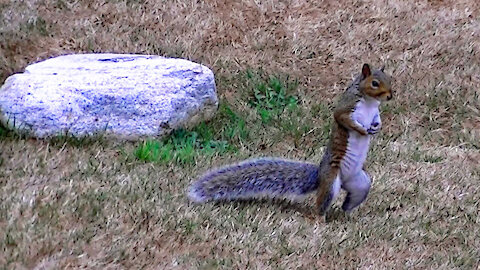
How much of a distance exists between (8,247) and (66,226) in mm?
368

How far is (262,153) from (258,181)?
1.49m

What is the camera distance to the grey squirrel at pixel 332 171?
4590mm

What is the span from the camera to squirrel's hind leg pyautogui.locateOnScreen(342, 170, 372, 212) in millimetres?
4725

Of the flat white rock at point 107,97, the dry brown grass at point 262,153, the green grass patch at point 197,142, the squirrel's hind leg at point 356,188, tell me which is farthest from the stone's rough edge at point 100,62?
the squirrel's hind leg at point 356,188

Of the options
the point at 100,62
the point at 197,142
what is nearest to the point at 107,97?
the point at 100,62

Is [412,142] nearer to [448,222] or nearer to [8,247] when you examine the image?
[448,222]

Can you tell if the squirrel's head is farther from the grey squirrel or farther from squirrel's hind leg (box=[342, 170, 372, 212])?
squirrel's hind leg (box=[342, 170, 372, 212])

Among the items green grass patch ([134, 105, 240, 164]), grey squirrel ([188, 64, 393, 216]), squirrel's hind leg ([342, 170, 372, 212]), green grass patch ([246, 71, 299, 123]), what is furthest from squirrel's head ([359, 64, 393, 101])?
green grass patch ([246, 71, 299, 123])

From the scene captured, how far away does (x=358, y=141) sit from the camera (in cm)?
462

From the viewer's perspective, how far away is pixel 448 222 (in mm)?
4812

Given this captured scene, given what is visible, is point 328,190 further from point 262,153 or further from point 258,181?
point 262,153

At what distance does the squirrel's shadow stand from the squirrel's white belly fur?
258mm

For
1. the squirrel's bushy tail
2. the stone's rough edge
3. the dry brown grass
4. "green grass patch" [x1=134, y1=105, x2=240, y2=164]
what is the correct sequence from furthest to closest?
the stone's rough edge
"green grass patch" [x1=134, y1=105, x2=240, y2=164]
the squirrel's bushy tail
the dry brown grass

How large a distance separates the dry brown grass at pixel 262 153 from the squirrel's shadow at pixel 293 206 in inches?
0.6
